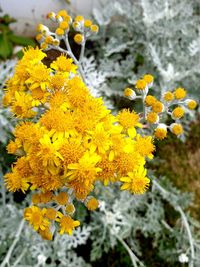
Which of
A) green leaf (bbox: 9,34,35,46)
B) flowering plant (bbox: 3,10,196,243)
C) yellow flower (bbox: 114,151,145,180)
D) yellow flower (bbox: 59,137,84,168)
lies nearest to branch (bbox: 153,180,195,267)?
flowering plant (bbox: 3,10,196,243)

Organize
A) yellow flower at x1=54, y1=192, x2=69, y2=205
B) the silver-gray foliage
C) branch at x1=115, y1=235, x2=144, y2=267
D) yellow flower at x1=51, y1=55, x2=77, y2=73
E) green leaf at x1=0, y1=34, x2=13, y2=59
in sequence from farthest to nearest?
1. green leaf at x1=0, y1=34, x2=13, y2=59
2. the silver-gray foliage
3. branch at x1=115, y1=235, x2=144, y2=267
4. yellow flower at x1=51, y1=55, x2=77, y2=73
5. yellow flower at x1=54, y1=192, x2=69, y2=205

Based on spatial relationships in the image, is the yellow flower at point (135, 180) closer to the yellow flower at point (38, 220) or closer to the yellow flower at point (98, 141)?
the yellow flower at point (98, 141)

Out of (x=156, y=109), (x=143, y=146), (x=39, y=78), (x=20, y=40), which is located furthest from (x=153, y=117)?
(x=20, y=40)

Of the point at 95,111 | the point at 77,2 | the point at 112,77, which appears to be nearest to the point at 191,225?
the point at 112,77

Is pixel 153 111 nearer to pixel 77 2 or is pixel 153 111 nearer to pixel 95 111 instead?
pixel 95 111

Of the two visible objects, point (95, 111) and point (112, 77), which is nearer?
point (95, 111)

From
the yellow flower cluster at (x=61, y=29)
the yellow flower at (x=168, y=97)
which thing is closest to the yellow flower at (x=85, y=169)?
the yellow flower at (x=168, y=97)

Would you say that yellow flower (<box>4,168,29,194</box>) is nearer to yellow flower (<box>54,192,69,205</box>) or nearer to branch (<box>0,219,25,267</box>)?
yellow flower (<box>54,192,69,205</box>)
